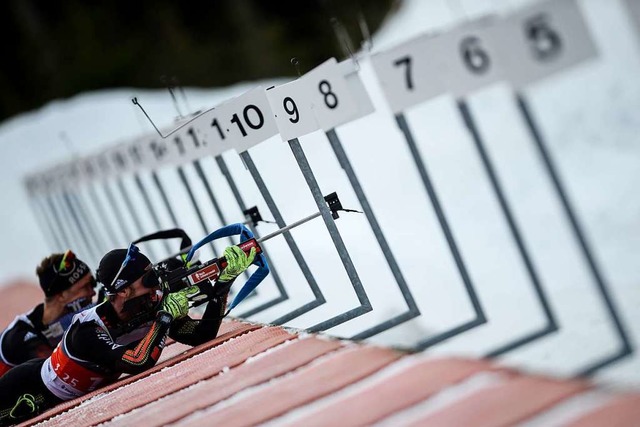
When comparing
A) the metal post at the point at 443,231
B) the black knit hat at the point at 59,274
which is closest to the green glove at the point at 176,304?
the black knit hat at the point at 59,274

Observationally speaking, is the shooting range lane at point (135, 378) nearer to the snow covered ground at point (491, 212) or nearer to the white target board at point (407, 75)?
the snow covered ground at point (491, 212)

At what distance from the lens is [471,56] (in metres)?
3.54

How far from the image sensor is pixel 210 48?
23.5m

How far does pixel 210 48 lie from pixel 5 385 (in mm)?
18703

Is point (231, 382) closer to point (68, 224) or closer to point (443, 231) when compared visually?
point (443, 231)

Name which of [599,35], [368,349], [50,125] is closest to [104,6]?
[50,125]

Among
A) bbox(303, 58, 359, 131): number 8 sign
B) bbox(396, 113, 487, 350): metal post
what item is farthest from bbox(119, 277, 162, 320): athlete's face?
bbox(396, 113, 487, 350): metal post

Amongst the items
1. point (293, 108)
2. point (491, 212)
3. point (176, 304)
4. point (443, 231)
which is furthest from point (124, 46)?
point (443, 231)

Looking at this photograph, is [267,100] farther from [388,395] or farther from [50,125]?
[50,125]

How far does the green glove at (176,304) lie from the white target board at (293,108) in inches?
38.1

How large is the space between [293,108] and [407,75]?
3.62 feet

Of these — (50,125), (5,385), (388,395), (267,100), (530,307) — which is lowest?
(530,307)

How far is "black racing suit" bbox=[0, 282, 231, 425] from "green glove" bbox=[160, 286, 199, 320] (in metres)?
0.05

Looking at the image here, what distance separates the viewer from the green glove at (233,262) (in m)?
5.34
